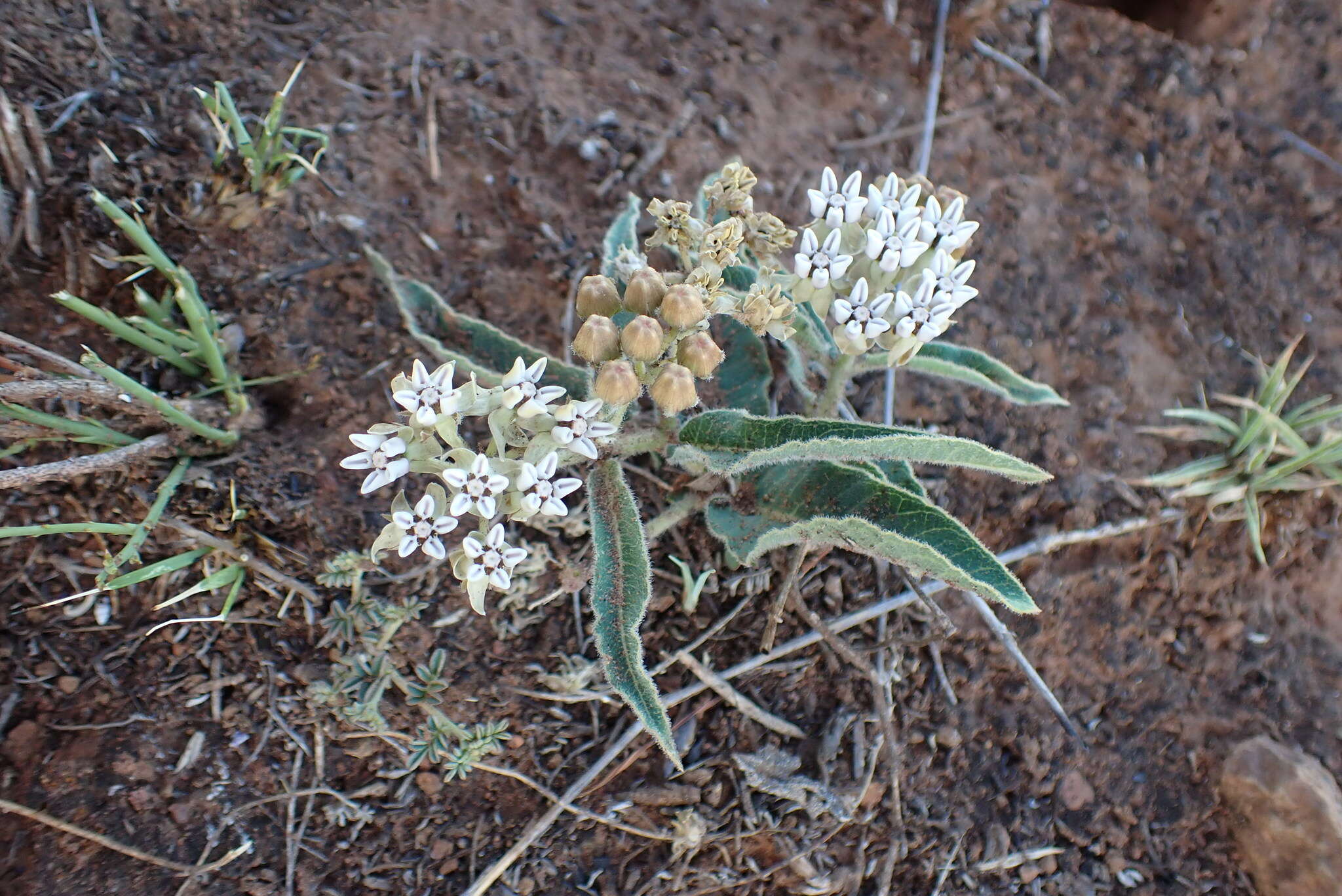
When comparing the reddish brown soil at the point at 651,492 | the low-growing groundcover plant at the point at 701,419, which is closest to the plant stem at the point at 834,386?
the low-growing groundcover plant at the point at 701,419

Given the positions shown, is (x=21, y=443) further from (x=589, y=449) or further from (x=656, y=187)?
(x=656, y=187)

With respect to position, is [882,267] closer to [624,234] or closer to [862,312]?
[862,312]

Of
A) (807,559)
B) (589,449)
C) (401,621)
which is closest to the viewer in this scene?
(589,449)

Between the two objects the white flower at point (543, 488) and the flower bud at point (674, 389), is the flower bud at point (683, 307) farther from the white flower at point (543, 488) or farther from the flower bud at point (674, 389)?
the white flower at point (543, 488)

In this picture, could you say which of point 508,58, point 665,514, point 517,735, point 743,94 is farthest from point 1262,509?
point 508,58

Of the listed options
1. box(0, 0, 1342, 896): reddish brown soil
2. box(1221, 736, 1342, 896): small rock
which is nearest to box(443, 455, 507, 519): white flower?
box(0, 0, 1342, 896): reddish brown soil

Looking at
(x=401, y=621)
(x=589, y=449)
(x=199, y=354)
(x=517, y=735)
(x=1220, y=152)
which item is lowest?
(x=517, y=735)
